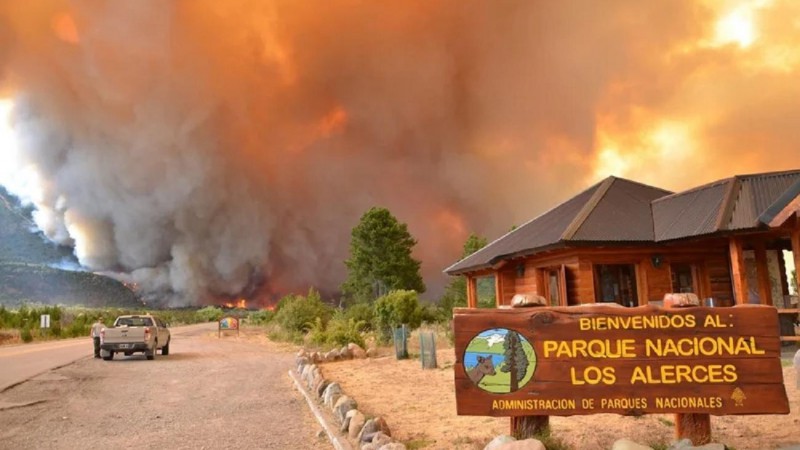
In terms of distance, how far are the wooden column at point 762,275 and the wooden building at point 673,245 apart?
3cm

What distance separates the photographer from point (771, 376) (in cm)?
579

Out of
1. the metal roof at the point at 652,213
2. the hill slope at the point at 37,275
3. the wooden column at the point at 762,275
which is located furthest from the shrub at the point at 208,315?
the wooden column at the point at 762,275

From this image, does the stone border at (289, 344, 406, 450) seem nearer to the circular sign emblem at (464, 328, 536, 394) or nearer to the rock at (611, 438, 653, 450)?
the circular sign emblem at (464, 328, 536, 394)

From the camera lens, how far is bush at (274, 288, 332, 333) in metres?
32.5

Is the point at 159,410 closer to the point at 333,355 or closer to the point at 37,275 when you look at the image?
the point at 333,355

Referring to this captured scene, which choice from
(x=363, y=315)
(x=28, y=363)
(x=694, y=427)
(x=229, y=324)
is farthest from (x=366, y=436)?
(x=229, y=324)

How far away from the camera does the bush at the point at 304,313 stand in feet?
107

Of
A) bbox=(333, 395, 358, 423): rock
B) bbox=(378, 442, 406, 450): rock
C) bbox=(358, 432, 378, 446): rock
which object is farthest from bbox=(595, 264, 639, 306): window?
bbox=(378, 442, 406, 450): rock

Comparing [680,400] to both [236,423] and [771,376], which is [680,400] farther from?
[236,423]

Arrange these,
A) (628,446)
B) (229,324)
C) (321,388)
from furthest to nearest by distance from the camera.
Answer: (229,324)
(321,388)
(628,446)

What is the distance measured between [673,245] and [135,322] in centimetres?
2169

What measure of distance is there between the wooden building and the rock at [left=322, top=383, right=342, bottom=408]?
8088 millimetres

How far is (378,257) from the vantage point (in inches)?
2130

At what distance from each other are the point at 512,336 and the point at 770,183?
13.1m
